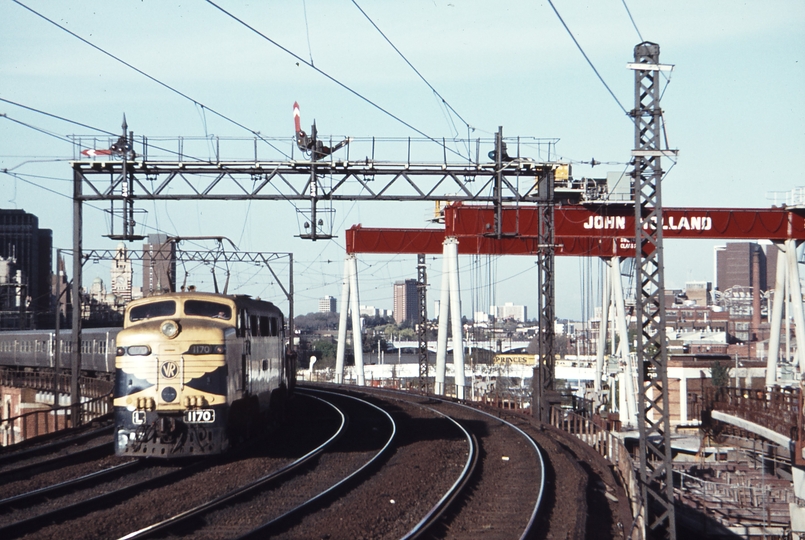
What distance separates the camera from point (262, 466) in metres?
18.6

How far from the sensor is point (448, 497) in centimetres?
1547

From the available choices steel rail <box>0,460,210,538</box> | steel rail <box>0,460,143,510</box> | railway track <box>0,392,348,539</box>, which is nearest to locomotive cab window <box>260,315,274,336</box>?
railway track <box>0,392,348,539</box>

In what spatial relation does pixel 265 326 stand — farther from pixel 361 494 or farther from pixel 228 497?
pixel 228 497

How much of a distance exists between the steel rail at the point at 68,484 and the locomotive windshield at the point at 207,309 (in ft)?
11.6

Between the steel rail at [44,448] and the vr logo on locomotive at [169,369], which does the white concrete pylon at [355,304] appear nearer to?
the steel rail at [44,448]

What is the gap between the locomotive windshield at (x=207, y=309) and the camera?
18.4 m

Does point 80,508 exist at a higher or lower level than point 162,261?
lower

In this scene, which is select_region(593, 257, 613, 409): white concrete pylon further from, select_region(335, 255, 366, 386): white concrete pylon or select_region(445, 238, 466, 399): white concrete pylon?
select_region(335, 255, 366, 386): white concrete pylon

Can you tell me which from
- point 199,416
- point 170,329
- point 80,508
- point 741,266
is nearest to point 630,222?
point 170,329

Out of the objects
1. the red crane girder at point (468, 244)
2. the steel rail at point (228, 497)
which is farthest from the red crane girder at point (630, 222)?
the steel rail at point (228, 497)

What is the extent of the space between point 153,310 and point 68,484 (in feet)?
14.1

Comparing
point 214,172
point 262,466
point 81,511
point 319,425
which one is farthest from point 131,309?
point 319,425

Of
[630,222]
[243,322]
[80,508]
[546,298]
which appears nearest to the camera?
[80,508]

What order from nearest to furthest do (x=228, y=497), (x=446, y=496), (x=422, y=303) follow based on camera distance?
1. (x=228, y=497)
2. (x=446, y=496)
3. (x=422, y=303)
